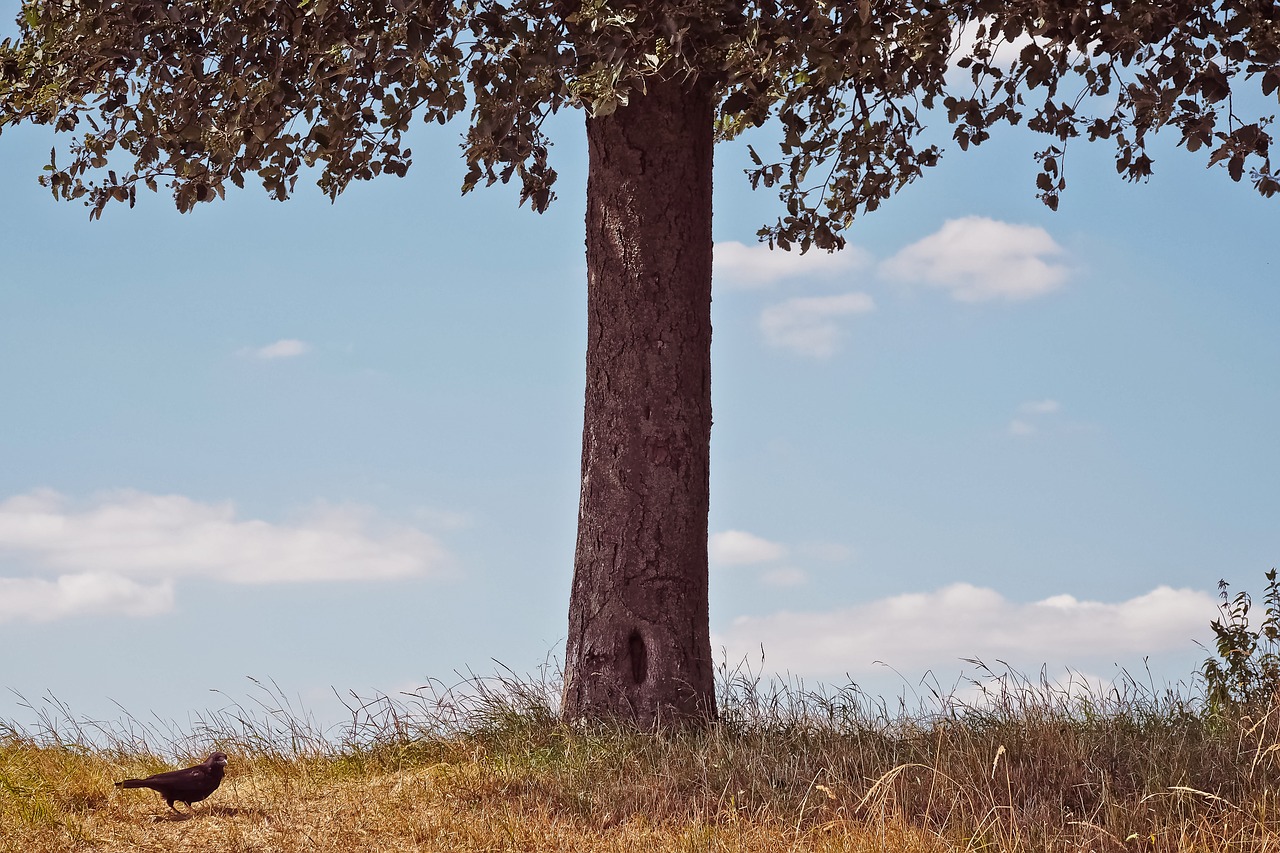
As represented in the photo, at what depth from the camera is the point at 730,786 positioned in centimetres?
627

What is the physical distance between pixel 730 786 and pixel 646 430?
2.42 metres

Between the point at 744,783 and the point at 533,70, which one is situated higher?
the point at 533,70

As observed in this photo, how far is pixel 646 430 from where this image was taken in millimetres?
7664

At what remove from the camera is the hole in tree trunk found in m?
7.57

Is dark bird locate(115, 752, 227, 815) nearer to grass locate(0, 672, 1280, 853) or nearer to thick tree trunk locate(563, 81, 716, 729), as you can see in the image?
grass locate(0, 672, 1280, 853)

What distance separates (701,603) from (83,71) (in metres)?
5.80

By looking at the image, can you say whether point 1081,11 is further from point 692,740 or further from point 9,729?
point 9,729

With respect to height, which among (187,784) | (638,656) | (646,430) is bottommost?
(187,784)

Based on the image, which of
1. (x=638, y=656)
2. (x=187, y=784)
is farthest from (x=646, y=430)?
(x=187, y=784)

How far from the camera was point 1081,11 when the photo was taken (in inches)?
282

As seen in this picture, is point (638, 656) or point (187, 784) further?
point (638, 656)

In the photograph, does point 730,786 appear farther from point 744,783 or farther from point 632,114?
point 632,114

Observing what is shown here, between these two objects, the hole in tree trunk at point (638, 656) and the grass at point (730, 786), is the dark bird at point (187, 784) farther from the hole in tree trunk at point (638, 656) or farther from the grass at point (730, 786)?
the hole in tree trunk at point (638, 656)

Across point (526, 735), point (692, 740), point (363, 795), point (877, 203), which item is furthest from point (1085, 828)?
point (877, 203)
